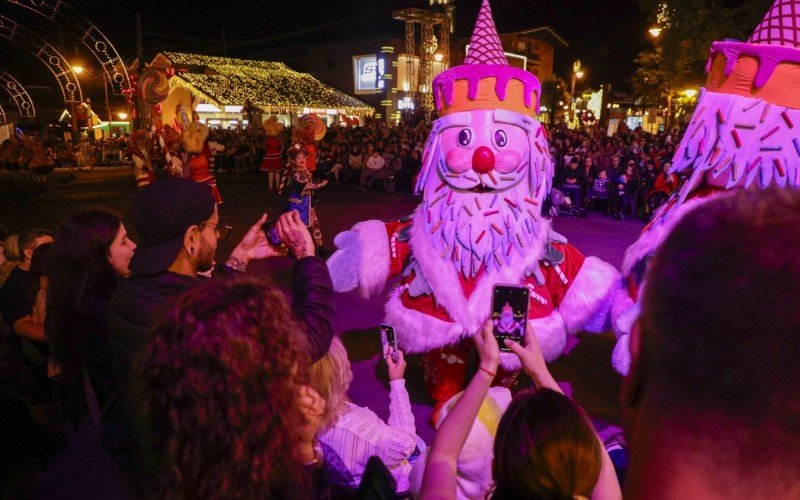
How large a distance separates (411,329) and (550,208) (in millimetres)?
8343

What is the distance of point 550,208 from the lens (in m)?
10.9

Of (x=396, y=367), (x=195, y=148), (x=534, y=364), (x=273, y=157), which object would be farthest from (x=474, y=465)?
(x=273, y=157)

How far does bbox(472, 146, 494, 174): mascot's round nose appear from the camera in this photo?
10.2 ft

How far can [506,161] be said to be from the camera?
3156 mm

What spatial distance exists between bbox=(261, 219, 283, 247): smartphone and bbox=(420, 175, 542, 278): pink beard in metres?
1.38

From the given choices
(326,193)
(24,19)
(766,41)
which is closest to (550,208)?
(326,193)

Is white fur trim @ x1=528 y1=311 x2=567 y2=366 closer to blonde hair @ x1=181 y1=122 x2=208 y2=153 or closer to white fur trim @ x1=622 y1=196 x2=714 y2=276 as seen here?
white fur trim @ x1=622 y1=196 x2=714 y2=276

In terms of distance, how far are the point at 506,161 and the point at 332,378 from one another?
1895 mm

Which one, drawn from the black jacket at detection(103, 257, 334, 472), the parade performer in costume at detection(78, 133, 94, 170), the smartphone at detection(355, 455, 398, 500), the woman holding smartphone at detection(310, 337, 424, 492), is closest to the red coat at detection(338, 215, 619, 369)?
the woman holding smartphone at detection(310, 337, 424, 492)

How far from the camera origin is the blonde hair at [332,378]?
1.64m

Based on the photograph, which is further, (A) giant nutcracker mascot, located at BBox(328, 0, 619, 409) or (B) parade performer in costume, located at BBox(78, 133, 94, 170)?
(B) parade performer in costume, located at BBox(78, 133, 94, 170)

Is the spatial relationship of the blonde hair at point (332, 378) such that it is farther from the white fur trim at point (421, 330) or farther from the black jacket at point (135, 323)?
the white fur trim at point (421, 330)

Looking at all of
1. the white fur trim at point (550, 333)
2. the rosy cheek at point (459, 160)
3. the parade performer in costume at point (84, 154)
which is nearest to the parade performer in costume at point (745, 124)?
the white fur trim at point (550, 333)

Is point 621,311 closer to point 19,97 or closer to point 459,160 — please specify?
point 459,160
